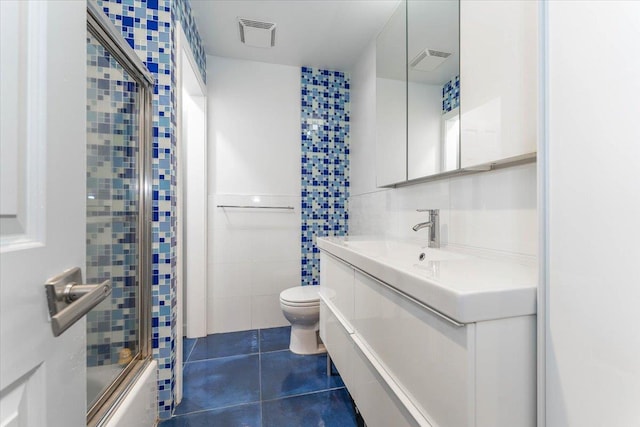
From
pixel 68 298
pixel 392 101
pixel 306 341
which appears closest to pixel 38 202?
pixel 68 298

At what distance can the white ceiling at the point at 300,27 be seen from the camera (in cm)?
185

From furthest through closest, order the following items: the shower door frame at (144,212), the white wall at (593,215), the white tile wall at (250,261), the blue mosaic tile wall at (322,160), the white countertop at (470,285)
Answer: the blue mosaic tile wall at (322,160) < the white tile wall at (250,261) < the shower door frame at (144,212) < the white countertop at (470,285) < the white wall at (593,215)

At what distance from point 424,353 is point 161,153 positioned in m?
1.48

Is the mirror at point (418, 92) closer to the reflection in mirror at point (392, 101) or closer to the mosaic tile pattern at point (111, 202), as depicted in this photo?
the reflection in mirror at point (392, 101)

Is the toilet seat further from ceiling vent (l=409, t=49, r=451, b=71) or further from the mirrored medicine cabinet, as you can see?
ceiling vent (l=409, t=49, r=451, b=71)

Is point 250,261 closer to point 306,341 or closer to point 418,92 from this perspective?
point 306,341

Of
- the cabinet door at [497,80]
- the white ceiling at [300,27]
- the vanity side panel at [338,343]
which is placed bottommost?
the vanity side panel at [338,343]

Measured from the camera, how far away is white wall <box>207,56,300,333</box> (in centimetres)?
246

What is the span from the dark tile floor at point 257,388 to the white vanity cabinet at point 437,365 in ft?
1.59

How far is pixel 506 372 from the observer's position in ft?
2.06

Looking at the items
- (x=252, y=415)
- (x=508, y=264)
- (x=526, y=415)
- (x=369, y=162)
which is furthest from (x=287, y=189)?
(x=526, y=415)

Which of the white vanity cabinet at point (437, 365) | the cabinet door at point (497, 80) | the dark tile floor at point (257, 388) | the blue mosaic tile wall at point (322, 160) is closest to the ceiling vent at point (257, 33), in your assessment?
the blue mosaic tile wall at point (322, 160)

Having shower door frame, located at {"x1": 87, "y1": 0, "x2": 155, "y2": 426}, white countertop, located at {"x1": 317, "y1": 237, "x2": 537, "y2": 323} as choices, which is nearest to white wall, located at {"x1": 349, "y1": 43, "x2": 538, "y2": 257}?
white countertop, located at {"x1": 317, "y1": 237, "x2": 537, "y2": 323}

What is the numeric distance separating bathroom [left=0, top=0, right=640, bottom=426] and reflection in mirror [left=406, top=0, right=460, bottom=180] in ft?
0.17
